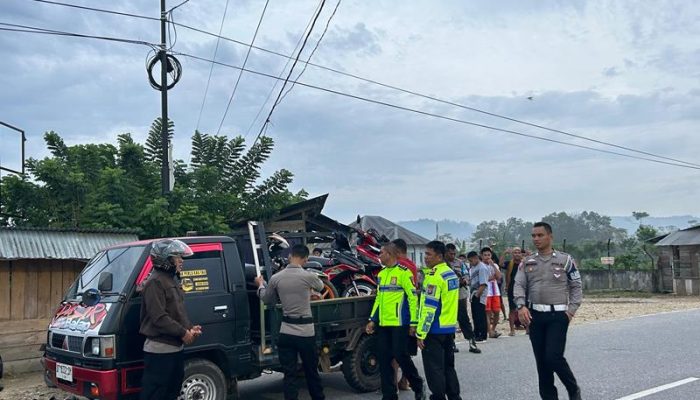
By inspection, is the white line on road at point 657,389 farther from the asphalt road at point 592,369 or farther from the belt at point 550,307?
the belt at point 550,307

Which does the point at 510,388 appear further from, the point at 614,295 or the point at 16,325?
the point at 614,295

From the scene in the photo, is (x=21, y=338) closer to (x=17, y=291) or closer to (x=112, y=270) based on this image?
(x=17, y=291)

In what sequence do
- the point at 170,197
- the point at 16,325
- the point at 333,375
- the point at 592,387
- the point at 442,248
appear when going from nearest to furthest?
1. the point at 442,248
2. the point at 592,387
3. the point at 333,375
4. the point at 16,325
5. the point at 170,197

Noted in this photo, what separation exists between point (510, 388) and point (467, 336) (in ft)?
10.9

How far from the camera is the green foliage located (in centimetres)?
1212

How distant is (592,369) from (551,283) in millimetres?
3294

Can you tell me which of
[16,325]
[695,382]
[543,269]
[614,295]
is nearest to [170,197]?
[16,325]

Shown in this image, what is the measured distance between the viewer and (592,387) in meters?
7.67

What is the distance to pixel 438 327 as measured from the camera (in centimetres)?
656

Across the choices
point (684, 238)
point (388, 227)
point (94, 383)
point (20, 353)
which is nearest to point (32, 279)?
point (20, 353)

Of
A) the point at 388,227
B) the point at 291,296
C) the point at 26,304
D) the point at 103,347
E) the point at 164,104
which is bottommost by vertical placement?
the point at 103,347

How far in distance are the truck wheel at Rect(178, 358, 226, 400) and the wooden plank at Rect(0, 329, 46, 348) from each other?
5252mm

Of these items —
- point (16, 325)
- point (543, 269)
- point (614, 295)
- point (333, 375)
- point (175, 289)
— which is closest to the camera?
point (175, 289)

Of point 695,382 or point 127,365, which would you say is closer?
point 127,365
